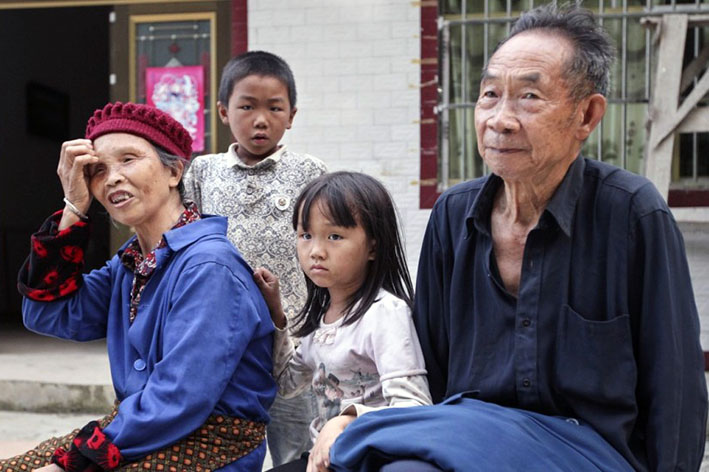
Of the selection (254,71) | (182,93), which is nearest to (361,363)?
(254,71)

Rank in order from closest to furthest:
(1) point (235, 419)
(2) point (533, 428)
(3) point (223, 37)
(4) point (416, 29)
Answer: (2) point (533, 428) → (1) point (235, 419) → (4) point (416, 29) → (3) point (223, 37)

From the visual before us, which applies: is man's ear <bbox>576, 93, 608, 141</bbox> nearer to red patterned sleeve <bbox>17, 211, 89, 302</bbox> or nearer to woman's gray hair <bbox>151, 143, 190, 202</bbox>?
woman's gray hair <bbox>151, 143, 190, 202</bbox>

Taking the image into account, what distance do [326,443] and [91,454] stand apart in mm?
506

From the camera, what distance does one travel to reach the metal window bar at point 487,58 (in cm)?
543

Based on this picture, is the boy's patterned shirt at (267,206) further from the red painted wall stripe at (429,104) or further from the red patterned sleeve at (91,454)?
the red painted wall stripe at (429,104)

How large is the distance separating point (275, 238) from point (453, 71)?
10.0ft

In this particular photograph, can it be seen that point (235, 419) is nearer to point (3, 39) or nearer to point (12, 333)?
point (12, 333)

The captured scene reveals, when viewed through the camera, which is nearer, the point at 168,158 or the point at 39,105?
the point at 168,158

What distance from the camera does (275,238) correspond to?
2951mm

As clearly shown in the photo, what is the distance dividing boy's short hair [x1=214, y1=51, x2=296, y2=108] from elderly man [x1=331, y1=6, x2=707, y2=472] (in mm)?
1367

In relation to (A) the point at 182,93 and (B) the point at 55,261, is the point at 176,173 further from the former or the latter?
(A) the point at 182,93

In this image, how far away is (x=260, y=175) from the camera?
9.98ft

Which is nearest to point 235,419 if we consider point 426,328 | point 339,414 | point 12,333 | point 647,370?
point 339,414

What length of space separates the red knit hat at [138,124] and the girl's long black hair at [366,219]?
0.37 meters
